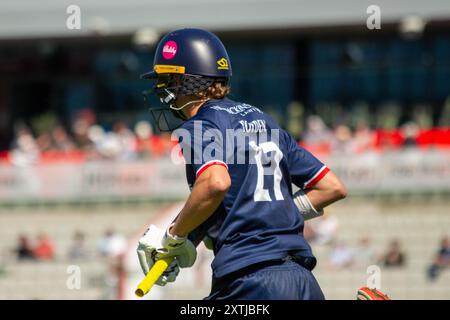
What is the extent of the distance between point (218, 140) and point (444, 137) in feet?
42.5

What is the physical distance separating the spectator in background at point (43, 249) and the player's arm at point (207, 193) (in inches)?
426

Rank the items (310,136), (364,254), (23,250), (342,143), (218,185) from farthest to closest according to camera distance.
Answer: (310,136) < (342,143) < (23,250) < (364,254) < (218,185)

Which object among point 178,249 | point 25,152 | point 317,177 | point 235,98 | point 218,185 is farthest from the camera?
point 25,152

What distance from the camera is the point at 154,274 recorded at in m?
3.97

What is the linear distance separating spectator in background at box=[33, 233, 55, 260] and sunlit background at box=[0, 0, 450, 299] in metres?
0.03

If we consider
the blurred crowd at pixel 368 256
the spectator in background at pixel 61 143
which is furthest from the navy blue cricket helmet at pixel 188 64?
the spectator in background at pixel 61 143

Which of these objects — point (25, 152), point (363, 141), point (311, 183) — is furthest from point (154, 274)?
point (25, 152)

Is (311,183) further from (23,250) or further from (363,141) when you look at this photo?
(363,141)

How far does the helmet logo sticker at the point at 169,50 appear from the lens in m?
4.07

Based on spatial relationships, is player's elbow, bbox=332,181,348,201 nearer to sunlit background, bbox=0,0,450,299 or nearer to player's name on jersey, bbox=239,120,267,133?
player's name on jersey, bbox=239,120,267,133

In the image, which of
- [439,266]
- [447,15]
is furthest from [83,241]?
[447,15]

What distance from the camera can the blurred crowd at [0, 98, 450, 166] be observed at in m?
16.2

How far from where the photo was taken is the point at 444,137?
16.1 meters

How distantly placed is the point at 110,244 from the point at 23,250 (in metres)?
1.65
